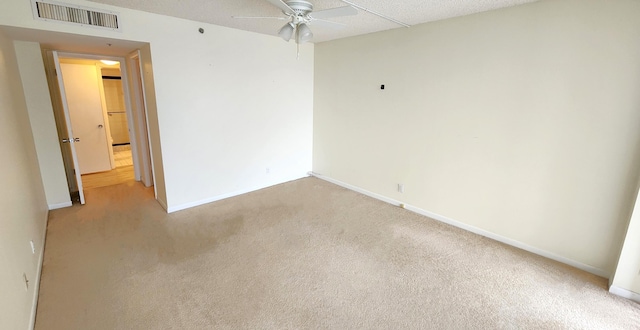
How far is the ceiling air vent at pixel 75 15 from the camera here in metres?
2.60

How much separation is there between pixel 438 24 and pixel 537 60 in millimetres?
1123

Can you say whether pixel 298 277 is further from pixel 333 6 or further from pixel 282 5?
pixel 333 6

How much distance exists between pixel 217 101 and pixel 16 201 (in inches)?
90.7

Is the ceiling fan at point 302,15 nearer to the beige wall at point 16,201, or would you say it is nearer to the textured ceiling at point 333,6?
the textured ceiling at point 333,6

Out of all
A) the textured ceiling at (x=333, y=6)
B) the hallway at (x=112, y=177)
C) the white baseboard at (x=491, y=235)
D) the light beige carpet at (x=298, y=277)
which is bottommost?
the light beige carpet at (x=298, y=277)

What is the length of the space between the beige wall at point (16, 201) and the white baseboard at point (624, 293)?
13.7 ft

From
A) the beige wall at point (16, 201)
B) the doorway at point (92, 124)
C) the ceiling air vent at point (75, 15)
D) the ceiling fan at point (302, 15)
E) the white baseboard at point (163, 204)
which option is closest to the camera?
the beige wall at point (16, 201)

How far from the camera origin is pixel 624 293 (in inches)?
91.0

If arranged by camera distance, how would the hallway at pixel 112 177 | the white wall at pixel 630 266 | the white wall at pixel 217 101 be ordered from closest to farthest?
the white wall at pixel 630 266
the white wall at pixel 217 101
the hallway at pixel 112 177

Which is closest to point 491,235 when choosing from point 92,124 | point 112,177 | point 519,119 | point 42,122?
point 519,119

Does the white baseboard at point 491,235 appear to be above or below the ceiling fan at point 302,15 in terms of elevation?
below

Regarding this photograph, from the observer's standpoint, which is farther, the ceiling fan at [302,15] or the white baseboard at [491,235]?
the white baseboard at [491,235]

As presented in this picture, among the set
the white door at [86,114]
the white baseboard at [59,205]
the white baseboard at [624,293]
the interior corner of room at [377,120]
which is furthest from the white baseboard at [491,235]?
the white door at [86,114]

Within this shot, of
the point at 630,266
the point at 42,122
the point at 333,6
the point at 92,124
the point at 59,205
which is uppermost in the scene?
the point at 333,6
